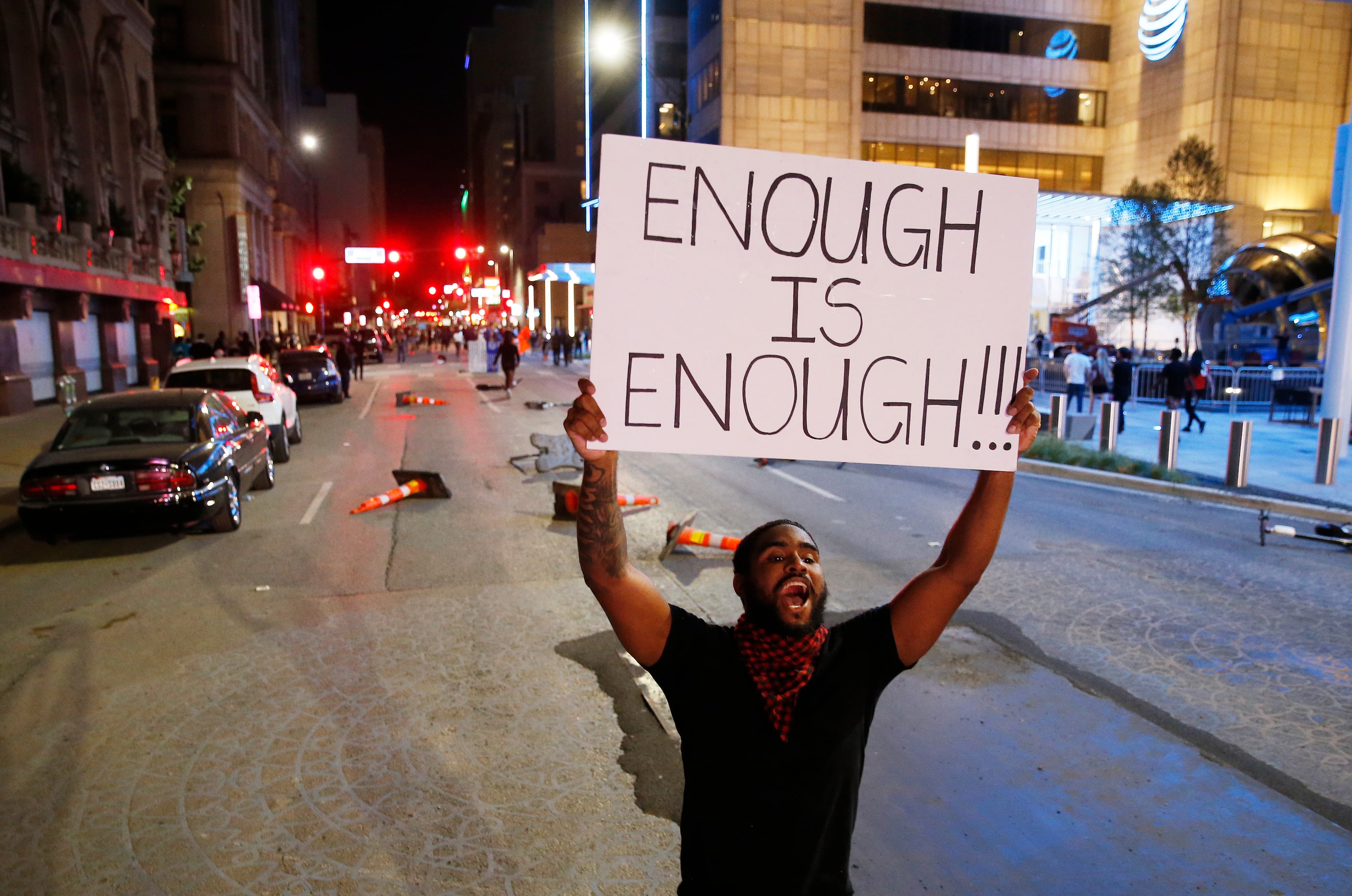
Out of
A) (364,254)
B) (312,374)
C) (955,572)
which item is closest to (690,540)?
(955,572)

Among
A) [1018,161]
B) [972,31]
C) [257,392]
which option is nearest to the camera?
[257,392]

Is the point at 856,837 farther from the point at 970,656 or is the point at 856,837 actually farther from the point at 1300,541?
the point at 1300,541

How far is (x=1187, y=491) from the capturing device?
12641mm

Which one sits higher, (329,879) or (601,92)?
(601,92)

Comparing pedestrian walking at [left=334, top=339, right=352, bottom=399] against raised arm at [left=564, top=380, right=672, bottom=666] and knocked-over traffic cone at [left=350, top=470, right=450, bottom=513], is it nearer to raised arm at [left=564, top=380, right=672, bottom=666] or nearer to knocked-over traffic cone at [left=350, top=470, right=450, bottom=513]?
knocked-over traffic cone at [left=350, top=470, right=450, bottom=513]

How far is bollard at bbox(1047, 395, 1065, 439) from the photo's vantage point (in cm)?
1745

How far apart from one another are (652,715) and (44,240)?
89.1ft

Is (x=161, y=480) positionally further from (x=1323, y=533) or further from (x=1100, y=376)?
(x=1100, y=376)

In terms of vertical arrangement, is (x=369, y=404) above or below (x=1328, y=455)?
below

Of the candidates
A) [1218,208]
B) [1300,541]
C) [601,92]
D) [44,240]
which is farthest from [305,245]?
[1300,541]

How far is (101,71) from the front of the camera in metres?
32.2

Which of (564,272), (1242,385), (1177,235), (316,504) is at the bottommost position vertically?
(316,504)

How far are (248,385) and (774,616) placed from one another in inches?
615

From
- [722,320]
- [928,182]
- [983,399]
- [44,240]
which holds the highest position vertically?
[44,240]
